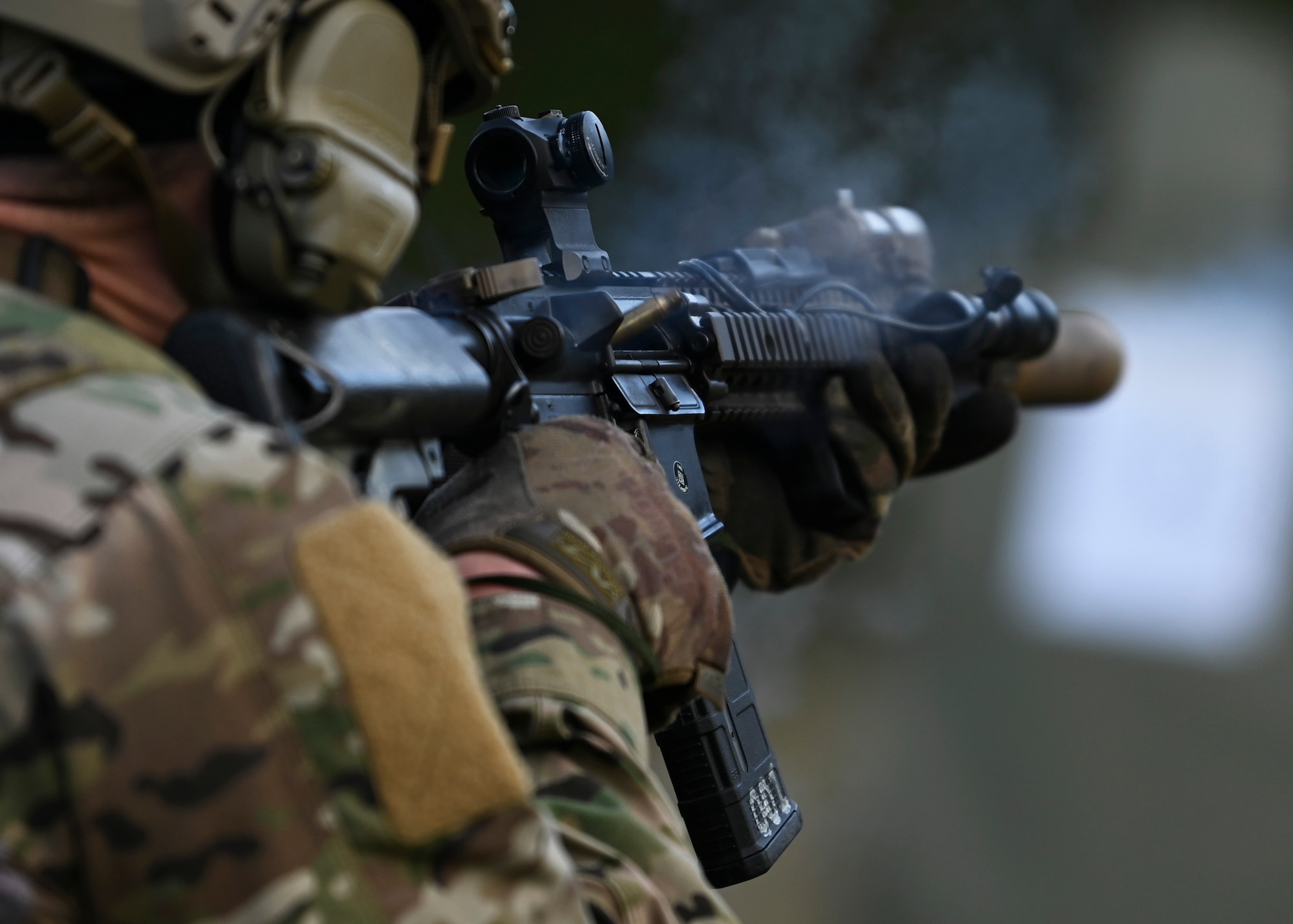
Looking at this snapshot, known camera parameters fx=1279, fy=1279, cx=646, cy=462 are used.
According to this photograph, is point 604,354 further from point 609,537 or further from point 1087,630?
point 1087,630

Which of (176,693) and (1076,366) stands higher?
(176,693)

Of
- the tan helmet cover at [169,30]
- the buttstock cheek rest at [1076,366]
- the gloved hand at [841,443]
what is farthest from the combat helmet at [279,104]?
the buttstock cheek rest at [1076,366]

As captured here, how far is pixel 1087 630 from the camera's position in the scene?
2.47 meters

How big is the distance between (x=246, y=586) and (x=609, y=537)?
31cm

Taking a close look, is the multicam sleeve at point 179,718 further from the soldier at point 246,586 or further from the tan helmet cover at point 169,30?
the tan helmet cover at point 169,30

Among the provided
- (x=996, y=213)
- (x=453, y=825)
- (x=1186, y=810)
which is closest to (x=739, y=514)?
(x=453, y=825)

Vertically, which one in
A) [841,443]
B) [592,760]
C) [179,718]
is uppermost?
[179,718]

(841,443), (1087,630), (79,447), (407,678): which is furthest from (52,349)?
(1087,630)

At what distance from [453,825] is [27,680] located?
0.44 feet

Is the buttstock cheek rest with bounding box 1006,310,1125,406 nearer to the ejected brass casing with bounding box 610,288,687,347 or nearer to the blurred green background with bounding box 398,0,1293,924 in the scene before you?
the blurred green background with bounding box 398,0,1293,924

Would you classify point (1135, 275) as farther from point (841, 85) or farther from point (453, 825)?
point (453, 825)

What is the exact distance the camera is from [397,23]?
0.55 metres

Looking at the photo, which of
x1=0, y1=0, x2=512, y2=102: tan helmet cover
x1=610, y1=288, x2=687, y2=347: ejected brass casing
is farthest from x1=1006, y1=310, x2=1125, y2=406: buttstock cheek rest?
x1=0, y1=0, x2=512, y2=102: tan helmet cover

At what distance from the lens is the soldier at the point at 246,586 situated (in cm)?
37
